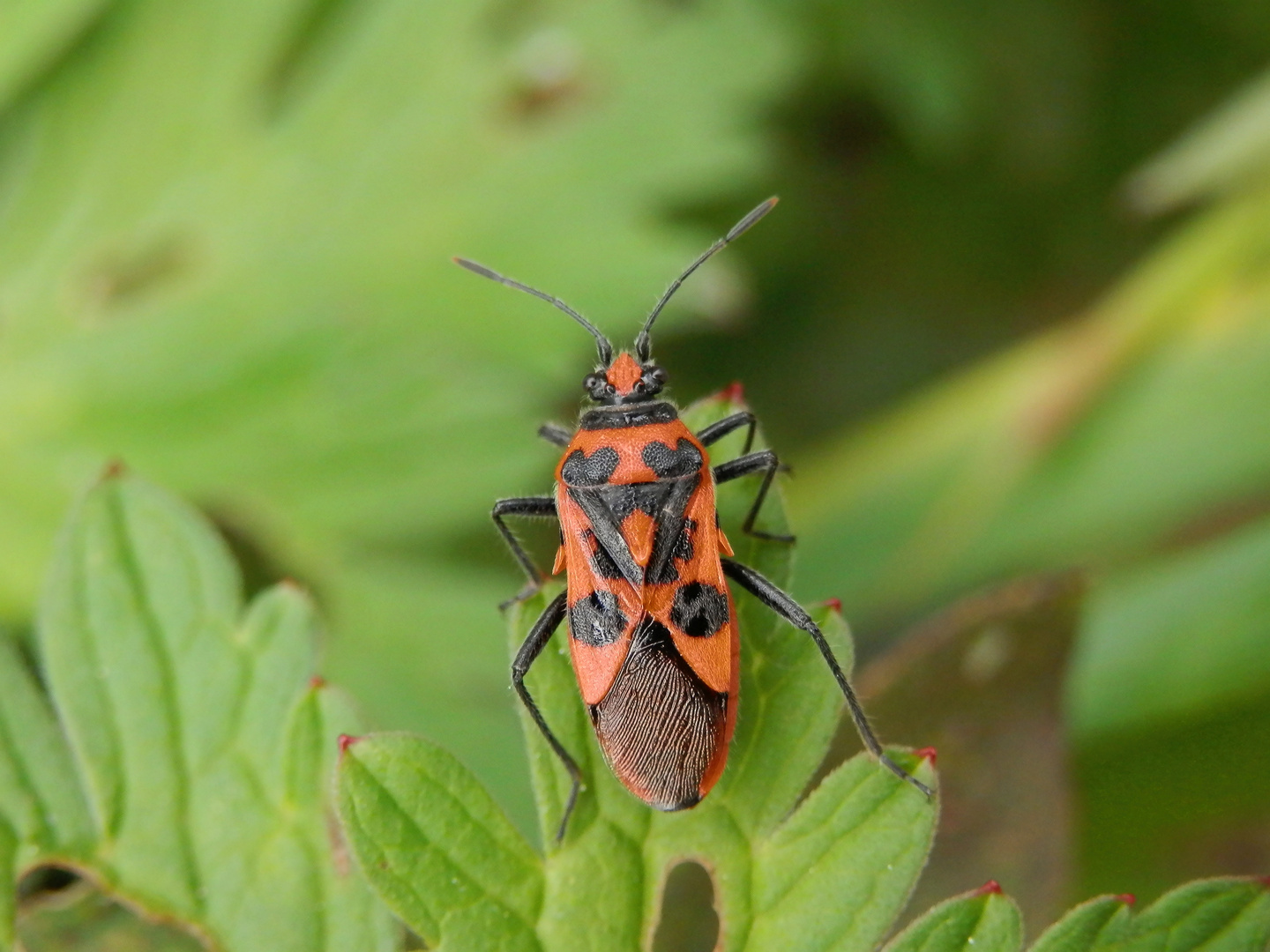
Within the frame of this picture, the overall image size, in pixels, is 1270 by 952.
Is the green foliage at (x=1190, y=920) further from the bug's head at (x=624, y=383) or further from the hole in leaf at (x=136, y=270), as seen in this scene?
the hole in leaf at (x=136, y=270)

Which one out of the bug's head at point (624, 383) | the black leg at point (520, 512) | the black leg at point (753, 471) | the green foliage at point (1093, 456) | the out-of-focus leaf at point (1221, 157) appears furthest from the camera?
the green foliage at point (1093, 456)

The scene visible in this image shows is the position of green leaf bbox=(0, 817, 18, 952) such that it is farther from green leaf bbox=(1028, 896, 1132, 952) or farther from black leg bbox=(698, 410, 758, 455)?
green leaf bbox=(1028, 896, 1132, 952)

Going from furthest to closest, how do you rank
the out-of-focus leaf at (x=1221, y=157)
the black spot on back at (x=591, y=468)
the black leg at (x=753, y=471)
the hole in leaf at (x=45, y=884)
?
the out-of-focus leaf at (x=1221, y=157) → the black spot on back at (x=591, y=468) → the black leg at (x=753, y=471) → the hole in leaf at (x=45, y=884)

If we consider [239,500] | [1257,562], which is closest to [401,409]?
[239,500]

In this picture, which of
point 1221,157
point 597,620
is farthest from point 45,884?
point 1221,157

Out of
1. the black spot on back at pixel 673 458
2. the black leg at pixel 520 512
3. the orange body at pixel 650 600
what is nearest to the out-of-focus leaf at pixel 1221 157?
the orange body at pixel 650 600

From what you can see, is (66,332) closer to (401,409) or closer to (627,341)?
(401,409)
